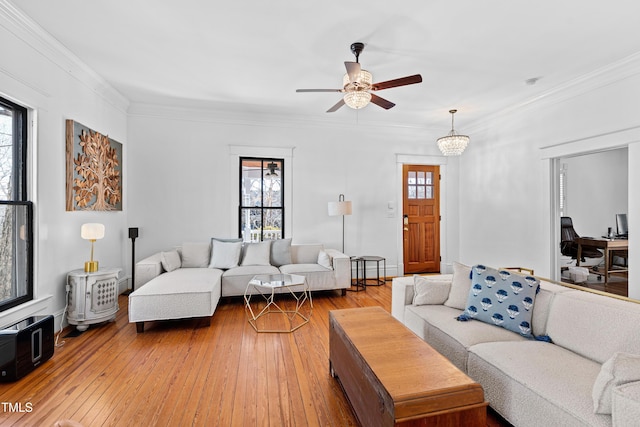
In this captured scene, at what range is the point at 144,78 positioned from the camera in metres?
3.87

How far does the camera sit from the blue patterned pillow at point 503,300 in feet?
7.26

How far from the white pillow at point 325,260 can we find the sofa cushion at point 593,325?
2.85 metres

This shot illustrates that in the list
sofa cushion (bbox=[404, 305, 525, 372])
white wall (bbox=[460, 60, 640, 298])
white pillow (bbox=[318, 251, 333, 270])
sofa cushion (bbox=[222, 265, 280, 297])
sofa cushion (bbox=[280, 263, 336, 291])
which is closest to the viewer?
sofa cushion (bbox=[404, 305, 525, 372])

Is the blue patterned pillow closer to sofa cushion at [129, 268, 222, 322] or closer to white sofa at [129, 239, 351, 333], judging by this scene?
white sofa at [129, 239, 351, 333]

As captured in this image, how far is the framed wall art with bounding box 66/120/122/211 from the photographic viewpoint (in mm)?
3395

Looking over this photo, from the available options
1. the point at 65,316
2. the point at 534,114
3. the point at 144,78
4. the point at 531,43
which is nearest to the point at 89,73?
the point at 144,78

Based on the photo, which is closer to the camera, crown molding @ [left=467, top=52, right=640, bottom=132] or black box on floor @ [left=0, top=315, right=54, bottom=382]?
black box on floor @ [left=0, top=315, right=54, bottom=382]

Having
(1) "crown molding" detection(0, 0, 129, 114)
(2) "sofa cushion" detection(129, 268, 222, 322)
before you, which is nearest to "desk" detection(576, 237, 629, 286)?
(2) "sofa cushion" detection(129, 268, 222, 322)

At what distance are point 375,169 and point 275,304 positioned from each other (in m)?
3.09

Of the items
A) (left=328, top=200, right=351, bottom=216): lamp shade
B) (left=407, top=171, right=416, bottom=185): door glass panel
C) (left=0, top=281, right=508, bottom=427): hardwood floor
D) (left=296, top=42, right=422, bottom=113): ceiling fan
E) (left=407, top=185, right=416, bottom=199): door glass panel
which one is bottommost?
(left=0, top=281, right=508, bottom=427): hardwood floor

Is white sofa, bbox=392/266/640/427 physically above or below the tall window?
below

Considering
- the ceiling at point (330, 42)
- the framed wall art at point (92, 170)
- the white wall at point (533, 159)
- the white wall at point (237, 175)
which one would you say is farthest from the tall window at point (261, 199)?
the white wall at point (533, 159)

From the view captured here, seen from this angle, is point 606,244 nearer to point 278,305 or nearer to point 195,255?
point 278,305

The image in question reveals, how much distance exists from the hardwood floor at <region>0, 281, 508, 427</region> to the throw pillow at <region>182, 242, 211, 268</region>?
49.1 inches
